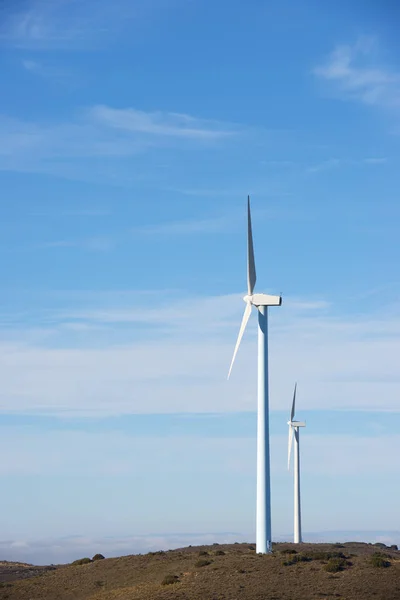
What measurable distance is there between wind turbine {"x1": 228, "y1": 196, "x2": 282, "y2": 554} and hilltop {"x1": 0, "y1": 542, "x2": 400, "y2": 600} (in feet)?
→ 12.6

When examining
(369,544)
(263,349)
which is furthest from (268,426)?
(369,544)

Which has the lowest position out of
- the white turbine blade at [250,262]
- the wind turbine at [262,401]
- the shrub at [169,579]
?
the shrub at [169,579]

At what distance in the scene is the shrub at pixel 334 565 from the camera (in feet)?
340

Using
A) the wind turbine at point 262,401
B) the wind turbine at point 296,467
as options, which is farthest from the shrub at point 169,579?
the wind turbine at point 296,467

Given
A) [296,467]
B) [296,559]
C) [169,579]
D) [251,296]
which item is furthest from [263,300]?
[296,467]

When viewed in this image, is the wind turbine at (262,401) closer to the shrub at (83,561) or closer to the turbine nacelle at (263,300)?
the turbine nacelle at (263,300)

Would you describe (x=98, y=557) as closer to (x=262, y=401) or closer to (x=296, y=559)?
(x=296, y=559)

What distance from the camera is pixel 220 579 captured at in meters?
102

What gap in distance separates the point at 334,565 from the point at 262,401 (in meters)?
19.9

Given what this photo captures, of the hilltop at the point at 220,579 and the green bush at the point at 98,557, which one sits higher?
the green bush at the point at 98,557

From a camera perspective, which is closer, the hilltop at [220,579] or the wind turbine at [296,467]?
the hilltop at [220,579]

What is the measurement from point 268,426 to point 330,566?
16.9 metres

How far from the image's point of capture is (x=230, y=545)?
493 feet

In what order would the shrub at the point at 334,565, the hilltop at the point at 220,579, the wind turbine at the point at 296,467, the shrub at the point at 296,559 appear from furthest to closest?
the wind turbine at the point at 296,467 < the shrub at the point at 296,559 < the shrub at the point at 334,565 < the hilltop at the point at 220,579
